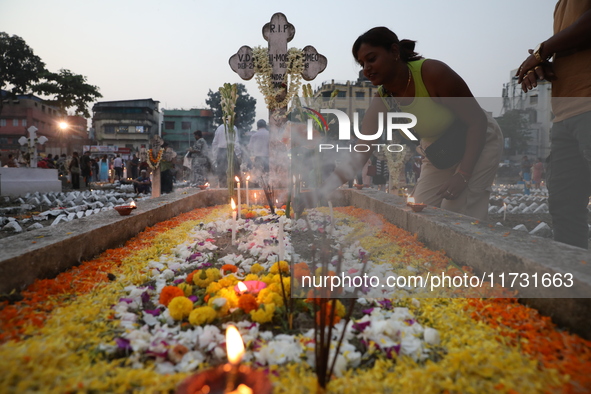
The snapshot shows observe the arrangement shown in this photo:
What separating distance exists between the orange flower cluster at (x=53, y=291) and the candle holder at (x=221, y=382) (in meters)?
0.99

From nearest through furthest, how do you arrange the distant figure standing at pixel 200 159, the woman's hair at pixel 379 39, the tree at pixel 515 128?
A: the woman's hair at pixel 379 39, the distant figure standing at pixel 200 159, the tree at pixel 515 128

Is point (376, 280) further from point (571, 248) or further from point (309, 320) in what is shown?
point (571, 248)

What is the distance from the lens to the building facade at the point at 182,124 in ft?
175

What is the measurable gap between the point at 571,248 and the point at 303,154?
5.30m

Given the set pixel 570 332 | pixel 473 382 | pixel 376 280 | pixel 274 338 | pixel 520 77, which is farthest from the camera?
pixel 520 77

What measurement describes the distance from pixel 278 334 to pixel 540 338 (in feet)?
3.73

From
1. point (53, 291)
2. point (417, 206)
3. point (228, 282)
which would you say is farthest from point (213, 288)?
point (417, 206)

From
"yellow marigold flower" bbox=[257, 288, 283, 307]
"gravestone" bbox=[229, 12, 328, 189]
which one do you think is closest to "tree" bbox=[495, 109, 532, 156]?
"gravestone" bbox=[229, 12, 328, 189]

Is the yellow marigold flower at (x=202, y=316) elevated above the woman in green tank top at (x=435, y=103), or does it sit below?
below

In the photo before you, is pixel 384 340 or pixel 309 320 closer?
pixel 384 340

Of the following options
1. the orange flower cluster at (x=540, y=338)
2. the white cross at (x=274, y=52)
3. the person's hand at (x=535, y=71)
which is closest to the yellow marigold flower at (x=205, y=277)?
the orange flower cluster at (x=540, y=338)

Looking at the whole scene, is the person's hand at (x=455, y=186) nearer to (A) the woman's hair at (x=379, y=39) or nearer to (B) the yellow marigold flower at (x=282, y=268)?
(A) the woman's hair at (x=379, y=39)

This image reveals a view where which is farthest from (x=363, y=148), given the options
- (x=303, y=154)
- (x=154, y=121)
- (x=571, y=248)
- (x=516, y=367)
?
(x=154, y=121)

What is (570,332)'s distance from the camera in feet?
5.17
